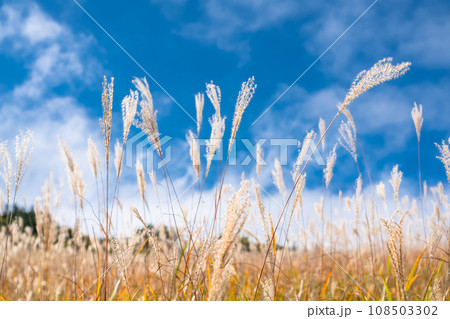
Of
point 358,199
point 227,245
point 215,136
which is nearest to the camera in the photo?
point 227,245

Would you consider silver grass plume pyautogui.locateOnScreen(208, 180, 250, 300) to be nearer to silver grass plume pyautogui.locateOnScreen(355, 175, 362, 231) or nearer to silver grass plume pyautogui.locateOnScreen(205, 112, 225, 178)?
silver grass plume pyautogui.locateOnScreen(205, 112, 225, 178)

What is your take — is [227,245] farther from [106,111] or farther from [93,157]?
[93,157]

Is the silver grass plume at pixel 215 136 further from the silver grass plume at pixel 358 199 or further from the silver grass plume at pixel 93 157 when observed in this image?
the silver grass plume at pixel 358 199

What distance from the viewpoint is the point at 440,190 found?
16.2 ft

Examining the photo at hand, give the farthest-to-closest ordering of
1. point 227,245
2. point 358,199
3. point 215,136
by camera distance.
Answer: point 358,199
point 215,136
point 227,245

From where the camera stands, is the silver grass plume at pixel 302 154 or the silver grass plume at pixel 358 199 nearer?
the silver grass plume at pixel 302 154

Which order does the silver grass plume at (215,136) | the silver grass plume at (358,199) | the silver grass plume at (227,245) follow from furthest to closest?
the silver grass plume at (358,199) → the silver grass plume at (215,136) → the silver grass plume at (227,245)

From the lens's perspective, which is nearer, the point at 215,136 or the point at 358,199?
the point at 215,136

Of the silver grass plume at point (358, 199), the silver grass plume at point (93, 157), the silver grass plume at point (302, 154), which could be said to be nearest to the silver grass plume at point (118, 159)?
the silver grass plume at point (93, 157)

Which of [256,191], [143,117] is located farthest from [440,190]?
[143,117]

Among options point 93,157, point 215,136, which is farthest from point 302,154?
point 93,157
